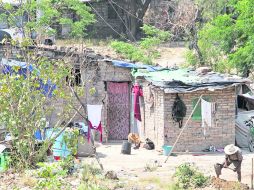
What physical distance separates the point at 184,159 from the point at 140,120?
3245 mm

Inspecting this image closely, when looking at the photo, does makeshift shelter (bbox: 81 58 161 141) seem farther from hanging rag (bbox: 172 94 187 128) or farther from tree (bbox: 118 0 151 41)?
tree (bbox: 118 0 151 41)

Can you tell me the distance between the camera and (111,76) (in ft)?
67.0

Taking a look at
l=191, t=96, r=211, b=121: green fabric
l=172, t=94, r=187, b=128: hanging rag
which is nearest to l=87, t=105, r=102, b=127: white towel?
l=172, t=94, r=187, b=128: hanging rag

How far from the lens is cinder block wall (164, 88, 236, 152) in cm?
1819

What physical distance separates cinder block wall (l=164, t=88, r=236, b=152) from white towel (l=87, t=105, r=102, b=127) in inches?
80.4

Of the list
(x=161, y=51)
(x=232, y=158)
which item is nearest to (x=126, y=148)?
(x=232, y=158)

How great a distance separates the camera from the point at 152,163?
53.6 ft

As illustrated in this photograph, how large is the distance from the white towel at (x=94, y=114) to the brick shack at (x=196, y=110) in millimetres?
1650

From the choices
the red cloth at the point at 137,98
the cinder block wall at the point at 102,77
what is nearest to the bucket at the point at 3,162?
the cinder block wall at the point at 102,77

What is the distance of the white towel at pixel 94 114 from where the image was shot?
1886 centimetres

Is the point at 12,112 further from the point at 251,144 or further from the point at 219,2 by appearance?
the point at 219,2

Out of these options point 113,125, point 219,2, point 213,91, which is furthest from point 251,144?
point 219,2

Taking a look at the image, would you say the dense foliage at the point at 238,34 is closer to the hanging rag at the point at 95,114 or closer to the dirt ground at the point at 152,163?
the dirt ground at the point at 152,163

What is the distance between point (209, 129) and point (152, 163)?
2726mm
